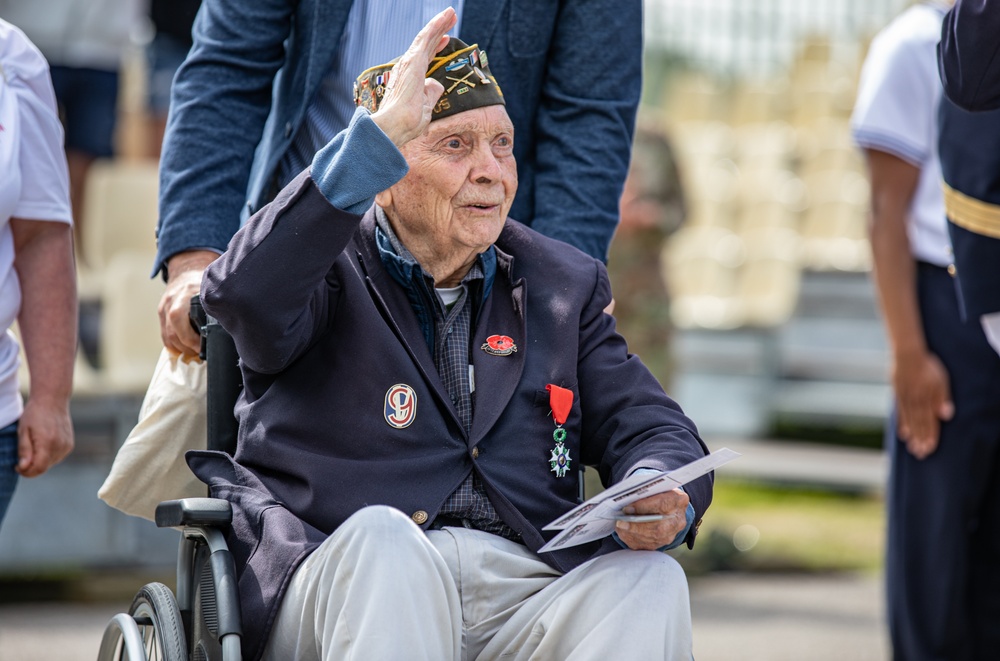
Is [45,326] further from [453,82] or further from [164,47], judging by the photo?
[164,47]

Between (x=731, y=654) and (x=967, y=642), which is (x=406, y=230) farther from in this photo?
(x=731, y=654)

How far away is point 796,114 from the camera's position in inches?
574

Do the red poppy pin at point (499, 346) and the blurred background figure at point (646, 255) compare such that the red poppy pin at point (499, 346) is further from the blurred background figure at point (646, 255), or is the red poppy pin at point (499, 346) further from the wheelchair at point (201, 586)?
the blurred background figure at point (646, 255)

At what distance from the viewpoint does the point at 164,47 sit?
718 centimetres

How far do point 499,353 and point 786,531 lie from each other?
19.0 ft

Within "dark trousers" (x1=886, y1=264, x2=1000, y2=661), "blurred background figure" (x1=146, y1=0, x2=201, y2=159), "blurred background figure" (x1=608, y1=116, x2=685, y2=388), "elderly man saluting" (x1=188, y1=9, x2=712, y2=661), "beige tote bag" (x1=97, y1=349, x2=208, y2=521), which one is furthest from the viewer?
"blurred background figure" (x1=146, y1=0, x2=201, y2=159)

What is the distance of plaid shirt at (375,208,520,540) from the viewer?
260 cm

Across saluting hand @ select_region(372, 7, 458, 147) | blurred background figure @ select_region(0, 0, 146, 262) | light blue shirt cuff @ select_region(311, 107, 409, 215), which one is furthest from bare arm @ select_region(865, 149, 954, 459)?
blurred background figure @ select_region(0, 0, 146, 262)

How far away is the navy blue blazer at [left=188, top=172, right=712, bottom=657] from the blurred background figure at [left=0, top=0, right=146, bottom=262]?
13.6 feet

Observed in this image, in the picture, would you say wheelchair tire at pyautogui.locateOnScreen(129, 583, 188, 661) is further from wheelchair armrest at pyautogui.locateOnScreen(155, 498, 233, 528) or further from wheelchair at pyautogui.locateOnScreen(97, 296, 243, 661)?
wheelchair armrest at pyautogui.locateOnScreen(155, 498, 233, 528)

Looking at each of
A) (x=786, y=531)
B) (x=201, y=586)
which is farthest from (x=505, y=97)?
(x=786, y=531)

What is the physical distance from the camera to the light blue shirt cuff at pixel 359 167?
236 centimetres

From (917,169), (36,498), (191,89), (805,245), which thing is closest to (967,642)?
(917,169)

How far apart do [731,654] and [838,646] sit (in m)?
0.52
